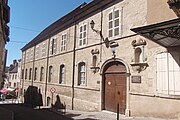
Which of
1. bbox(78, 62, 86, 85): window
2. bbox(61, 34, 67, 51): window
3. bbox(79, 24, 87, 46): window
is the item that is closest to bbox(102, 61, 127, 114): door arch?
bbox(78, 62, 86, 85): window

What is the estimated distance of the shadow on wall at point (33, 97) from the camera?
78.0ft

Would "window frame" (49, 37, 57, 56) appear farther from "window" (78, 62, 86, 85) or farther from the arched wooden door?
the arched wooden door

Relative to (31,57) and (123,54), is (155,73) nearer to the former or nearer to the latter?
(123,54)

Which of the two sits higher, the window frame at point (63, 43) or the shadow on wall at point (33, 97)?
the window frame at point (63, 43)

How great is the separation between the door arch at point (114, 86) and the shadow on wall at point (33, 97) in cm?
1288

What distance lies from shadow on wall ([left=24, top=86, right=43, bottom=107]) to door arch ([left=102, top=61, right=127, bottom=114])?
12.9m

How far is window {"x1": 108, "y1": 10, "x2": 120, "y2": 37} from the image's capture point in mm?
11797

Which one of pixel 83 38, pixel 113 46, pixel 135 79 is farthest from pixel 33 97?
pixel 135 79

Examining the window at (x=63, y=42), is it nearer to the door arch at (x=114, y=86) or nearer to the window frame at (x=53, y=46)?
the window frame at (x=53, y=46)

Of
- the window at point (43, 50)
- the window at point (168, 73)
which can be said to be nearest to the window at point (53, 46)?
the window at point (43, 50)

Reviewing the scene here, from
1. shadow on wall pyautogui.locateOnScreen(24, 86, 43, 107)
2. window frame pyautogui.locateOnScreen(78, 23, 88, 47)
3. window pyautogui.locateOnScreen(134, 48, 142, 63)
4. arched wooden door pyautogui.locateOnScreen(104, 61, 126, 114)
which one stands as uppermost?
window frame pyautogui.locateOnScreen(78, 23, 88, 47)

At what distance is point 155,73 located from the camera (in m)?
9.11

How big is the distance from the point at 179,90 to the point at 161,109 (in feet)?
3.96

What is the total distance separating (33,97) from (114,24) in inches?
725
